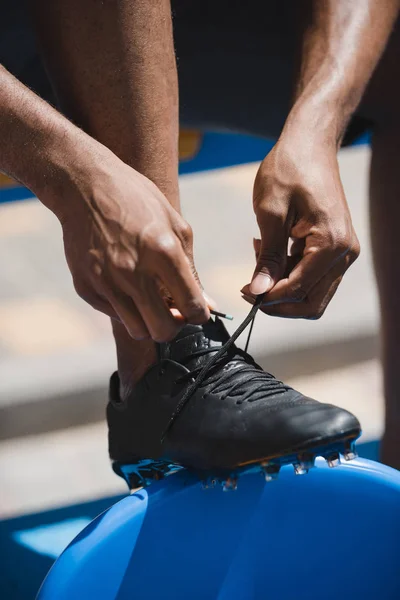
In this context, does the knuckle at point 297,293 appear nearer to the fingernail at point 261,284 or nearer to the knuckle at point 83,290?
the fingernail at point 261,284

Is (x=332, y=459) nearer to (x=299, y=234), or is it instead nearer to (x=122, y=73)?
(x=299, y=234)

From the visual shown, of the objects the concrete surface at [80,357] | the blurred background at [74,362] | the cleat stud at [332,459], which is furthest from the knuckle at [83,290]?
the concrete surface at [80,357]

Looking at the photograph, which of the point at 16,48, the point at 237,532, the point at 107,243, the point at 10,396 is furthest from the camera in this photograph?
the point at 10,396

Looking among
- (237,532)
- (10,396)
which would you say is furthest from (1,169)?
(10,396)

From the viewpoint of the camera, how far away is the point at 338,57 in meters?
0.88

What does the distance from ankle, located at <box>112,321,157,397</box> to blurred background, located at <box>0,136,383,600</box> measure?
306 millimetres

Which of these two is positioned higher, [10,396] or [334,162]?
[334,162]

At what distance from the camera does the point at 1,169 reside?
72 cm

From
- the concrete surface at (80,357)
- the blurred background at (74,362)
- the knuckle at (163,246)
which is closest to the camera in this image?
the knuckle at (163,246)

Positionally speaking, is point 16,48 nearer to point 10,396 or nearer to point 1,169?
point 1,169

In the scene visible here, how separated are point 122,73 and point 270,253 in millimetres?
208

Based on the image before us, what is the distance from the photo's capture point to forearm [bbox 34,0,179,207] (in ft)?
2.41

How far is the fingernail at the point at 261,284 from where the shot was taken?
29.2 inches

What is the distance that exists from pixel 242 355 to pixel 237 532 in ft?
0.54
